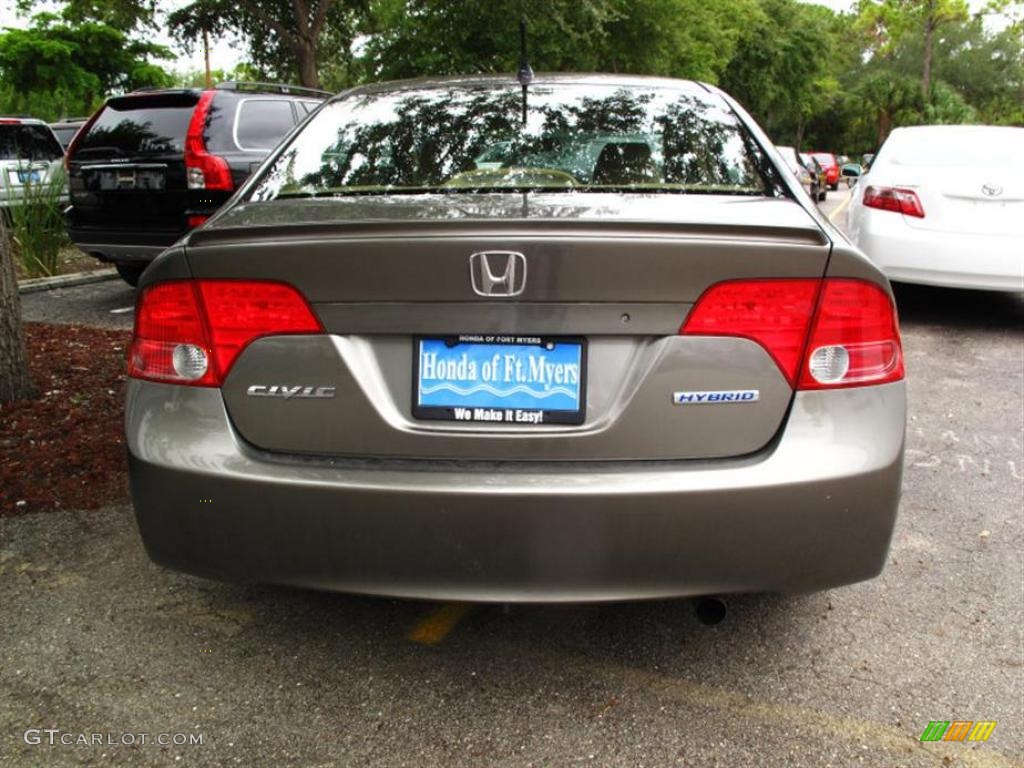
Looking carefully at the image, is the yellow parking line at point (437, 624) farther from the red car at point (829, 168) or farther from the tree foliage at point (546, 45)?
the red car at point (829, 168)

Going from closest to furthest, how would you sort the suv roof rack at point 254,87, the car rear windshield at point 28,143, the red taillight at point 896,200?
the red taillight at point 896,200 → the suv roof rack at point 254,87 → the car rear windshield at point 28,143

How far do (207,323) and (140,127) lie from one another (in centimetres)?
602

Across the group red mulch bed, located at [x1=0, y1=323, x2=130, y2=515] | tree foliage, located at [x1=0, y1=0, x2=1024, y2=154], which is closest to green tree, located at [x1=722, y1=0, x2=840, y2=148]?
tree foliage, located at [x1=0, y1=0, x2=1024, y2=154]

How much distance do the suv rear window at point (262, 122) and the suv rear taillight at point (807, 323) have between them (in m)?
5.98

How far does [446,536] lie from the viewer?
81.5 inches

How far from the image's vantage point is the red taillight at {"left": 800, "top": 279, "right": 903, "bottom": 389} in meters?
2.11

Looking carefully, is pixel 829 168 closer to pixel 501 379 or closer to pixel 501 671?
pixel 501 671

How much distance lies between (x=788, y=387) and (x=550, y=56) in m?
18.6

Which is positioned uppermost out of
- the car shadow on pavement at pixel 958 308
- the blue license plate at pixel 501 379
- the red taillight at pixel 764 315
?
the red taillight at pixel 764 315

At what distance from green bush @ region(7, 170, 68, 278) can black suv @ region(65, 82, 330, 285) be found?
3.54 feet

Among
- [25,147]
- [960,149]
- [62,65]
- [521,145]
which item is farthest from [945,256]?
[62,65]

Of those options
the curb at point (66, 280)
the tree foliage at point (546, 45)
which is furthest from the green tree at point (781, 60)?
the curb at point (66, 280)

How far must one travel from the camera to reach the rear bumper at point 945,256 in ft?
21.6

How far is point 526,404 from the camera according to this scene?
207 centimetres
